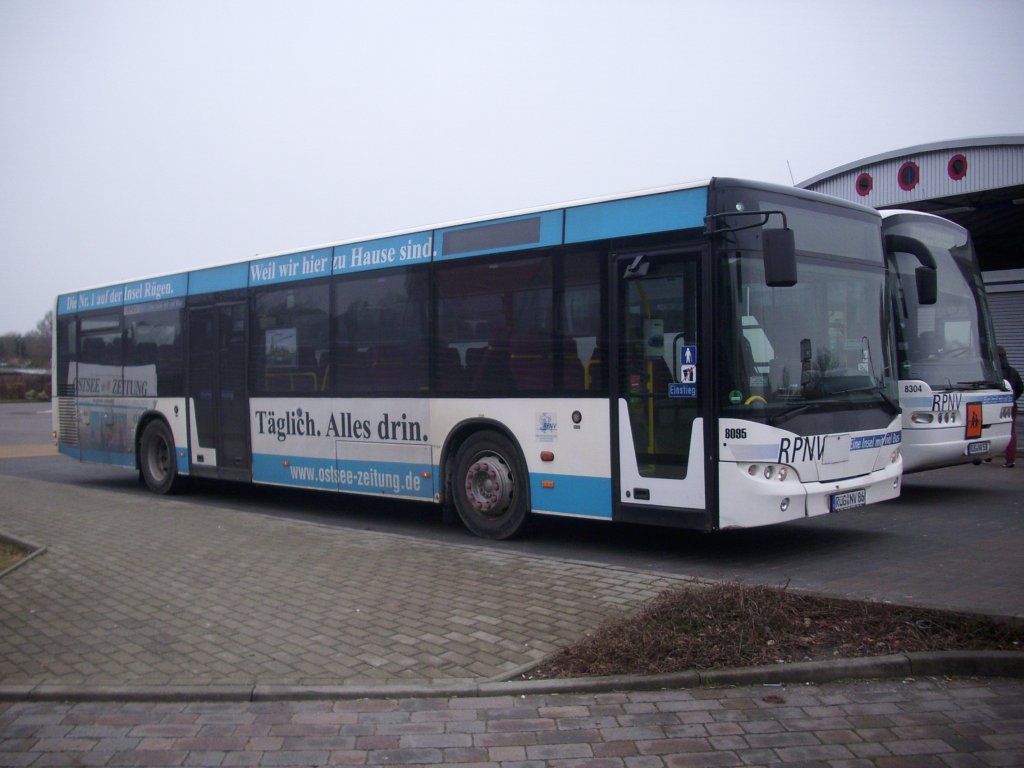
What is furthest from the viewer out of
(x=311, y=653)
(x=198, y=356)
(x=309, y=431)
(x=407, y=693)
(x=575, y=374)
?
(x=198, y=356)

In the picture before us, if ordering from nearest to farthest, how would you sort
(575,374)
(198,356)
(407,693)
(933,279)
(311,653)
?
1. (407,693)
2. (311,653)
3. (575,374)
4. (933,279)
5. (198,356)

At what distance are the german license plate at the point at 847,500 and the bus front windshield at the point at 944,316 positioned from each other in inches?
141

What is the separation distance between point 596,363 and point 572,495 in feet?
4.17

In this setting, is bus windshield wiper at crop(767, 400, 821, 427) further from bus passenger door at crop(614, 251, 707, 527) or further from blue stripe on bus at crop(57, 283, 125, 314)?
blue stripe on bus at crop(57, 283, 125, 314)

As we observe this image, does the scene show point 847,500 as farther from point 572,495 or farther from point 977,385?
point 977,385

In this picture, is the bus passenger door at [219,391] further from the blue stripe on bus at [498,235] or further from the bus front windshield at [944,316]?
the bus front windshield at [944,316]

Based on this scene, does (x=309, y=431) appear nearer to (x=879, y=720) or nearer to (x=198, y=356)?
(x=198, y=356)

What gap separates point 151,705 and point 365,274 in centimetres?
664

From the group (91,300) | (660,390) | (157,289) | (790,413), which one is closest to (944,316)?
(790,413)

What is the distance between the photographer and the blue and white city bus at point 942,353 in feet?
36.1

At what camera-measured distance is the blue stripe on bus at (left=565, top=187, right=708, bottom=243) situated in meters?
7.72

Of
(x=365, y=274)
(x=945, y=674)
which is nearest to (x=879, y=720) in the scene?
(x=945, y=674)

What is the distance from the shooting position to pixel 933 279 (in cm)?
1027

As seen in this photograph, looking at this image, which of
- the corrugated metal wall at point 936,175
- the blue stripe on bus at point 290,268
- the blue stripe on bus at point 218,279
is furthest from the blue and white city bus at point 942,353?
the blue stripe on bus at point 218,279
